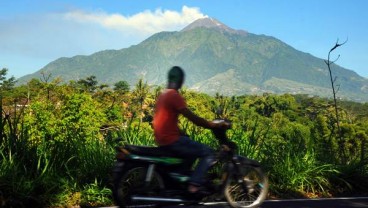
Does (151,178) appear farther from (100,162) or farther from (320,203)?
(320,203)

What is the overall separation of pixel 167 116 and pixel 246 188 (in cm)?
145

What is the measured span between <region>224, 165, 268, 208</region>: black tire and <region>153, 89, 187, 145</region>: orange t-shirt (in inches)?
37.8

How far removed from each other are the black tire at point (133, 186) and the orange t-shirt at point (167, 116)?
434 millimetres

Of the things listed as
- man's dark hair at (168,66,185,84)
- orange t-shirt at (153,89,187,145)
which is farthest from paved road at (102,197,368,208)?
man's dark hair at (168,66,185,84)

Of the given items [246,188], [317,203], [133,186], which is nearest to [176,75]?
[133,186]

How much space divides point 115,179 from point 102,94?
76.5 metres

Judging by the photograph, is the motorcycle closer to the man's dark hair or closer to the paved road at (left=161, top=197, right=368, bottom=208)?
the man's dark hair

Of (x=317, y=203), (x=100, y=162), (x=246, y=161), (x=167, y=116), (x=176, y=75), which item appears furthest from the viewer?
(x=100, y=162)

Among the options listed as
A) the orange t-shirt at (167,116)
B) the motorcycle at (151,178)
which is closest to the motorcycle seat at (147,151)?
the motorcycle at (151,178)

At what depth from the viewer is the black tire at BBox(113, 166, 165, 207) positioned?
489 cm

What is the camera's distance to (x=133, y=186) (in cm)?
494

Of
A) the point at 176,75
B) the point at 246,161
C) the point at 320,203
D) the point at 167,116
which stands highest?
the point at 176,75

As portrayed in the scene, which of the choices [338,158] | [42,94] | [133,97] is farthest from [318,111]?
[338,158]

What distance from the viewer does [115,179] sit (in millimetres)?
4883
